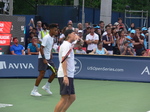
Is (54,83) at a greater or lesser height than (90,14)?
lesser

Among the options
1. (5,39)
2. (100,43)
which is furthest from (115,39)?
(5,39)

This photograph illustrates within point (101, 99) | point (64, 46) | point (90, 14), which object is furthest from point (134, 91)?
point (90, 14)

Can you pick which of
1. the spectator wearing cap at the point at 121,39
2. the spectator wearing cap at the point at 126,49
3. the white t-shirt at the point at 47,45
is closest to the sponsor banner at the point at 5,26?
the spectator wearing cap at the point at 121,39

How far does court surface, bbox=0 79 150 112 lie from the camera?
1175 centimetres

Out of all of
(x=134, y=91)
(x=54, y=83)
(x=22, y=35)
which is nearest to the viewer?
(x=134, y=91)

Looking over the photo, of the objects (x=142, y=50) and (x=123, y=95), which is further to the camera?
(x=142, y=50)

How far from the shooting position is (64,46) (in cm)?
955

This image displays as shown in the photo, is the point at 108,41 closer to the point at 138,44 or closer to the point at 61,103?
the point at 138,44

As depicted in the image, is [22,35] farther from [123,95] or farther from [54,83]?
[123,95]

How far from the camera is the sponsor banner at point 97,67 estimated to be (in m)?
17.7

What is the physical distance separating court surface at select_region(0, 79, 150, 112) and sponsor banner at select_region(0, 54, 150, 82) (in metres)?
0.55

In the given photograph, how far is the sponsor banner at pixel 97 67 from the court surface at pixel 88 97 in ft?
1.80

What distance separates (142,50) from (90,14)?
25.5ft

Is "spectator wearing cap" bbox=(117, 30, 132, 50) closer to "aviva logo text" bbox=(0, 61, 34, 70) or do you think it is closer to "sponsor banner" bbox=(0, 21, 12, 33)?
"aviva logo text" bbox=(0, 61, 34, 70)
